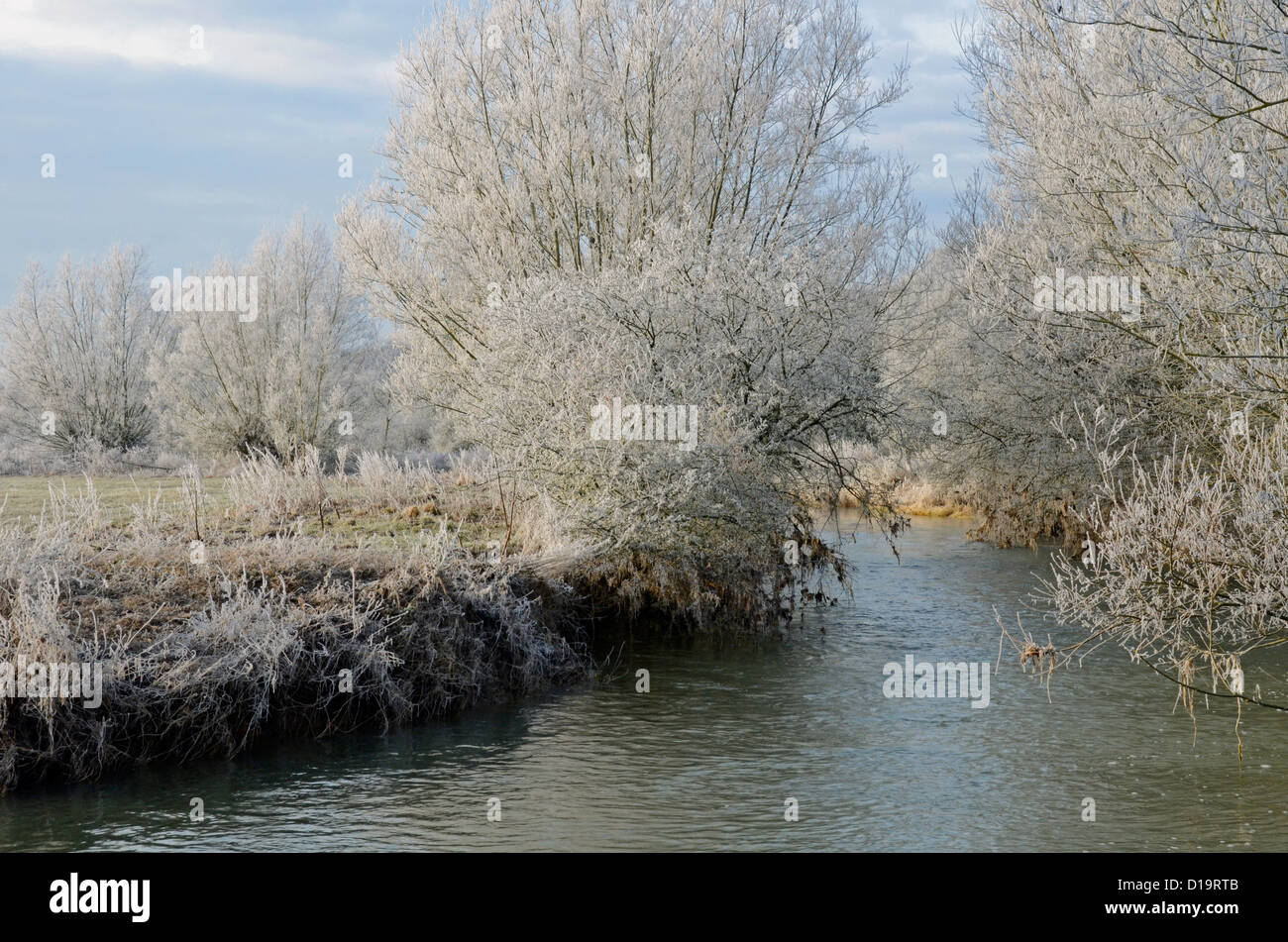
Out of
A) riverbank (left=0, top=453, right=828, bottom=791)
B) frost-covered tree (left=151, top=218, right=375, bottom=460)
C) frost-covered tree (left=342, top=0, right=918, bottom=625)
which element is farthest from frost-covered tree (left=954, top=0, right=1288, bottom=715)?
frost-covered tree (left=151, top=218, right=375, bottom=460)

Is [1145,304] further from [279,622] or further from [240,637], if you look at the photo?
[240,637]

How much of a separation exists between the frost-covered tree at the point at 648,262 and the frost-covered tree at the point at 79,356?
1782 centimetres

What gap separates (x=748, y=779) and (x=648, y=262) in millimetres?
7981

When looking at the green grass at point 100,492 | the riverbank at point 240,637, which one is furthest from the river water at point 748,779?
the green grass at point 100,492

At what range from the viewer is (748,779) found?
8570 millimetres

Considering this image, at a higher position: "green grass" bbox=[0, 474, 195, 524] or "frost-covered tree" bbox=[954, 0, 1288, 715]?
"frost-covered tree" bbox=[954, 0, 1288, 715]

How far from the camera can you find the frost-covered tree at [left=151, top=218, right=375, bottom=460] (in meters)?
29.5

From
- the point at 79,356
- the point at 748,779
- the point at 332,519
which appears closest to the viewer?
the point at 748,779

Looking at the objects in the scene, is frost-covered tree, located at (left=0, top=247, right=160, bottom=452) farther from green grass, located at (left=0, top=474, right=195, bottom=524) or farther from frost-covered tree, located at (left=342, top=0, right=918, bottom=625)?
frost-covered tree, located at (left=342, top=0, right=918, bottom=625)

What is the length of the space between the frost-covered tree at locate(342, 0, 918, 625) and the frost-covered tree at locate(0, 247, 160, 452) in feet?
58.5

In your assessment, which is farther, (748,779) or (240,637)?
(240,637)

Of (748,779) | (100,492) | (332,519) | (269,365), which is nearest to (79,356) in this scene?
(269,365)
